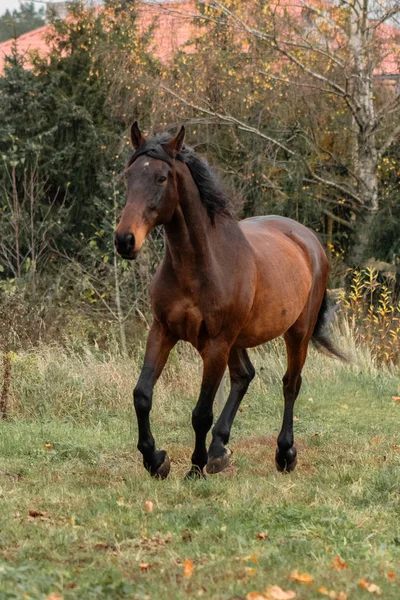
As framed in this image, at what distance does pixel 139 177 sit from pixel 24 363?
4181 mm

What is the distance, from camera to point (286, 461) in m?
6.70

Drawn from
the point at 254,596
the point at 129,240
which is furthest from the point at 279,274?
the point at 254,596

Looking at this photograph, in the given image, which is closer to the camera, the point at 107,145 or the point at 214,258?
the point at 214,258

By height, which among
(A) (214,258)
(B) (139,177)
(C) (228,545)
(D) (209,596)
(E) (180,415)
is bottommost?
(E) (180,415)

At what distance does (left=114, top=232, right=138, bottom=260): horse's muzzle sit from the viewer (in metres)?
5.12

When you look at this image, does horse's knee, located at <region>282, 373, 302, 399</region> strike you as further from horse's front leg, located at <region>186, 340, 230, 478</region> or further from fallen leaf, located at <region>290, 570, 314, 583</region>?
fallen leaf, located at <region>290, 570, 314, 583</region>

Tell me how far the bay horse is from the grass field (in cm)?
35

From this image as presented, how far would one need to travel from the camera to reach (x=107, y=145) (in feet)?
61.7

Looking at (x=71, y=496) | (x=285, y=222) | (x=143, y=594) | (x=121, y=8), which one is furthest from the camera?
(x=121, y=8)

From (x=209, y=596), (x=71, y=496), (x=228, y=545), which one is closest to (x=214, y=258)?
(x=71, y=496)

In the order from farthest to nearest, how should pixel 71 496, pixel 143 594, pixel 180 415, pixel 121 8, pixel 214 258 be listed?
pixel 121 8, pixel 180 415, pixel 214 258, pixel 71 496, pixel 143 594

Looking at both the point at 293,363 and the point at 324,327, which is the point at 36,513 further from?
the point at 324,327

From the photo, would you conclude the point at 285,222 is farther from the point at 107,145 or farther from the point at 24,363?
the point at 107,145

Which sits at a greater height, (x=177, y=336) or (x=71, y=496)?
(x=177, y=336)
